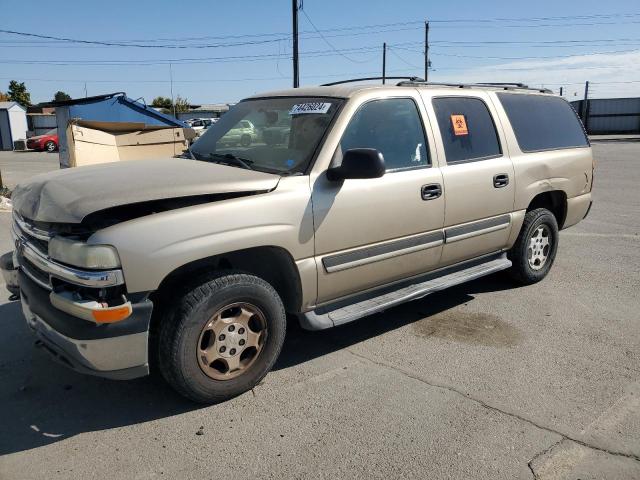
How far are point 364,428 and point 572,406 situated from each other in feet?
4.18

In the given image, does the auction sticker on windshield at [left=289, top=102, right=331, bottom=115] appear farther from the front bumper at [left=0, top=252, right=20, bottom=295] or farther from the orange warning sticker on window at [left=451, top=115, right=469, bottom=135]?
the front bumper at [left=0, top=252, right=20, bottom=295]

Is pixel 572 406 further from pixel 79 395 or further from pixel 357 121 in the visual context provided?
pixel 79 395

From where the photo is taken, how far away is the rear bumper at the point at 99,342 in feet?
9.32

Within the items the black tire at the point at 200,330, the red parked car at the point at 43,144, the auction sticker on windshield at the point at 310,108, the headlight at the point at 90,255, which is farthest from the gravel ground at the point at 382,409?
the red parked car at the point at 43,144

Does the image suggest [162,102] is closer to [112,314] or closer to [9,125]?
[9,125]

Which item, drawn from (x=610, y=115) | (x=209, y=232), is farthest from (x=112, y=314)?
(x=610, y=115)

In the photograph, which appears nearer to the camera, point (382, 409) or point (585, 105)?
point (382, 409)

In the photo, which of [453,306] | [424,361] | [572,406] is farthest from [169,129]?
[572,406]

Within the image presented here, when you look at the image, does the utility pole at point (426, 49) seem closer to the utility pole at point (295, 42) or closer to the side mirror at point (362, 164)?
the utility pole at point (295, 42)

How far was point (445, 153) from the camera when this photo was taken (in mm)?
4340

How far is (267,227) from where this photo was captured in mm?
3301

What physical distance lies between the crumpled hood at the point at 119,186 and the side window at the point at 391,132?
0.77 metres

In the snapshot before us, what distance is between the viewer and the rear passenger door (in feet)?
14.3

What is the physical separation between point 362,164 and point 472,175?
1.44 meters
